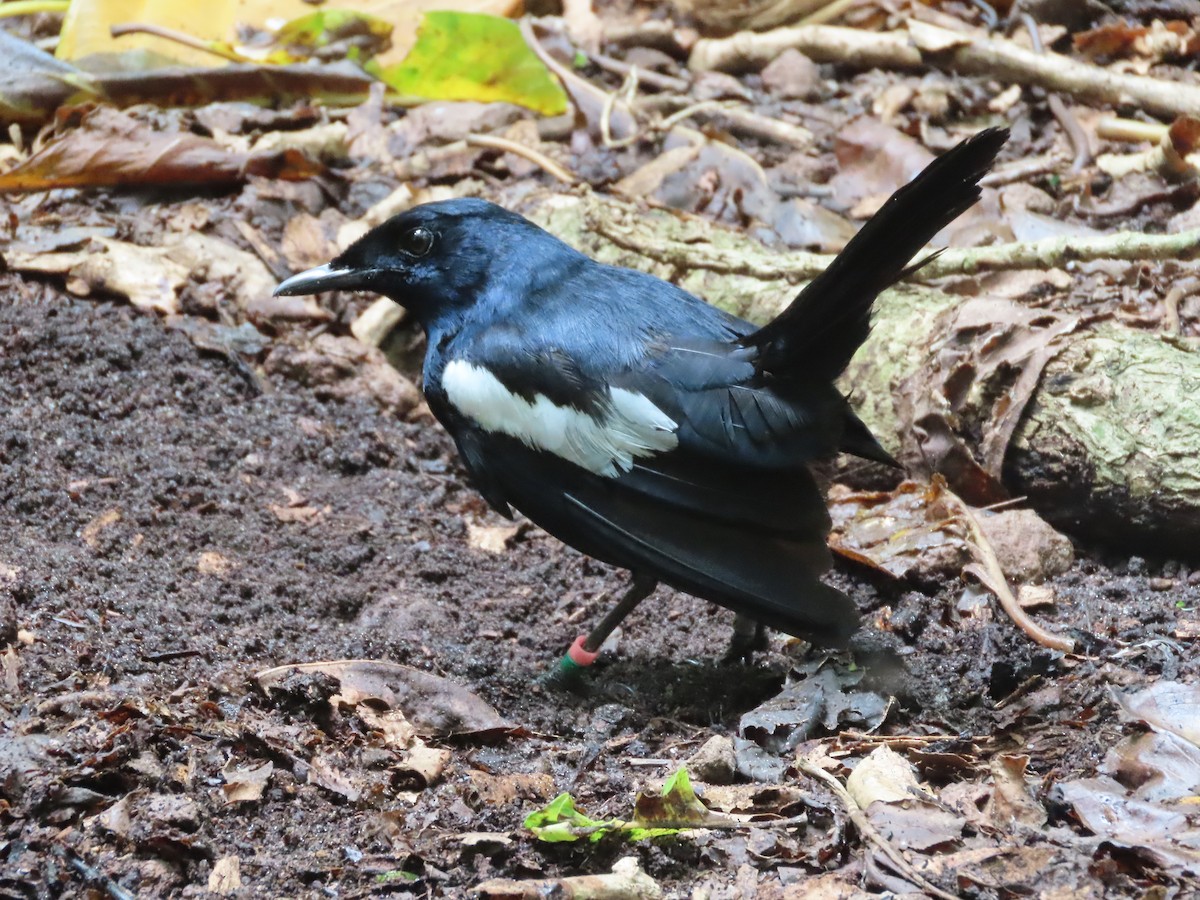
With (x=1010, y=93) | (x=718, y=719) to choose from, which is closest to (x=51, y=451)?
(x=718, y=719)

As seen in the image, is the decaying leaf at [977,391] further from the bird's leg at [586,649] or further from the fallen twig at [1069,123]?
the fallen twig at [1069,123]

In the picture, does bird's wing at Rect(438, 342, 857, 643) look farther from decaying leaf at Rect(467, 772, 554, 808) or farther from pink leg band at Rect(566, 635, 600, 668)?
decaying leaf at Rect(467, 772, 554, 808)

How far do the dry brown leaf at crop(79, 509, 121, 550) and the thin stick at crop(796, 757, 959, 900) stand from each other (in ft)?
6.72

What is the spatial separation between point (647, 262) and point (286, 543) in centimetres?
180

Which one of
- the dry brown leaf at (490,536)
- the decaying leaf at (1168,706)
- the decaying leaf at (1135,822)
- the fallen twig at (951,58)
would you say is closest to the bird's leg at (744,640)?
the dry brown leaf at (490,536)

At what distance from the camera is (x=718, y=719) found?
2924 mm

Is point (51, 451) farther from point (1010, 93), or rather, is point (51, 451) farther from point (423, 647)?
point (1010, 93)

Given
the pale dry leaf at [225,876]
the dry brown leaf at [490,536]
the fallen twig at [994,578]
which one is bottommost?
the dry brown leaf at [490,536]

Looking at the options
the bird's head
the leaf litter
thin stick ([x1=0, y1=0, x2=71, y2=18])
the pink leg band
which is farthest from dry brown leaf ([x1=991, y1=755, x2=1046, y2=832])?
thin stick ([x1=0, y1=0, x2=71, y2=18])

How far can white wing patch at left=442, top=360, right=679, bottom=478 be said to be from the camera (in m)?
2.88

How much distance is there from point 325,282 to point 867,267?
1.76 meters

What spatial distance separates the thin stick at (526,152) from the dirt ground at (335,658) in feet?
4.71

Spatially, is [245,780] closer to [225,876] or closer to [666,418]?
[225,876]

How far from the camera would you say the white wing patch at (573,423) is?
2.88m
